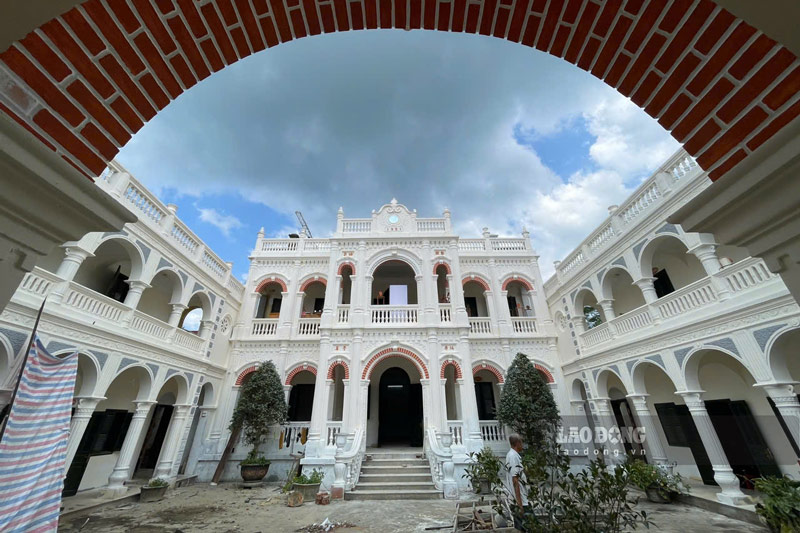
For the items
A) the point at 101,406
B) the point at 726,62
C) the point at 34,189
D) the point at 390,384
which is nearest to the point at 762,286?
the point at 726,62

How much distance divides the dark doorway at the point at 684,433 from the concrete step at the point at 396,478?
744cm

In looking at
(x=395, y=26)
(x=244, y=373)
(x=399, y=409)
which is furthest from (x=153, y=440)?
(x=395, y=26)

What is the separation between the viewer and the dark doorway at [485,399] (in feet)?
42.2

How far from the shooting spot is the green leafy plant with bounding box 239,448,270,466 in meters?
10.5

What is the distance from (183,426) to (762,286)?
15.8 meters

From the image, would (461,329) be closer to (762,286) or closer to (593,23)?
(762,286)

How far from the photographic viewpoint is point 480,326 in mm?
13195

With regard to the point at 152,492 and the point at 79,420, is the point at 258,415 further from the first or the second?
the point at 79,420

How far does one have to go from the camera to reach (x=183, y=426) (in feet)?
35.2

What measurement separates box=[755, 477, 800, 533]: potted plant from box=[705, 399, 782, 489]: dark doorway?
278 centimetres

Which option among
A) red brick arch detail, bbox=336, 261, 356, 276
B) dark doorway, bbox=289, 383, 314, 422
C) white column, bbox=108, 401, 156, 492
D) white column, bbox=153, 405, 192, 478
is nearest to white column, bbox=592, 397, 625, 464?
red brick arch detail, bbox=336, 261, 356, 276

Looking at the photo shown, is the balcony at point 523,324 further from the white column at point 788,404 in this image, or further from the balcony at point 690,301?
the white column at point 788,404

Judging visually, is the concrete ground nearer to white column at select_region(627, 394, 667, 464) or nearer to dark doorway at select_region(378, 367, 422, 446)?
white column at select_region(627, 394, 667, 464)

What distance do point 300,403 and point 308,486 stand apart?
539 cm
